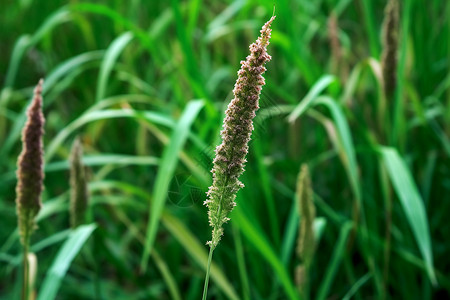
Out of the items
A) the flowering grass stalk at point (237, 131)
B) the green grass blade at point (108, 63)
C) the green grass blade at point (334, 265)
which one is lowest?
the green grass blade at point (334, 265)

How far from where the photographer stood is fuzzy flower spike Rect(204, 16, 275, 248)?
0.63m

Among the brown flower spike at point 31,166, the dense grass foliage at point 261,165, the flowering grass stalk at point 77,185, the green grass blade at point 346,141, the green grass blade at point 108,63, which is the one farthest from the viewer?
the green grass blade at point 108,63

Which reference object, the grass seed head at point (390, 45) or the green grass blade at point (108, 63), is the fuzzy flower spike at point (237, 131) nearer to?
the grass seed head at point (390, 45)

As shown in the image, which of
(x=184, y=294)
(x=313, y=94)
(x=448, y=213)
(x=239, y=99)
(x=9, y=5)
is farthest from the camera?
(x=9, y=5)

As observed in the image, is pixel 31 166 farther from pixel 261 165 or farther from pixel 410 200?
pixel 410 200

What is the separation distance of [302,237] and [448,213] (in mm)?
1103

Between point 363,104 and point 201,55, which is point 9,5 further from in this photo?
point 363,104

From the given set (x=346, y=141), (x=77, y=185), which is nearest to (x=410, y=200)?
(x=346, y=141)

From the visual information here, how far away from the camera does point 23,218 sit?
106 cm

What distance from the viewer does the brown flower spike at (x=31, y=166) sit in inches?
39.0

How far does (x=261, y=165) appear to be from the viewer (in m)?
1.88

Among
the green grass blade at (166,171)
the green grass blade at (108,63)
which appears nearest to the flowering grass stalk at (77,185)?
the green grass blade at (166,171)

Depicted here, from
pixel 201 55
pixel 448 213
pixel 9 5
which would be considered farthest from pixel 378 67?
pixel 9 5

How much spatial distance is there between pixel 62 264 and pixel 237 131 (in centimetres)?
81
